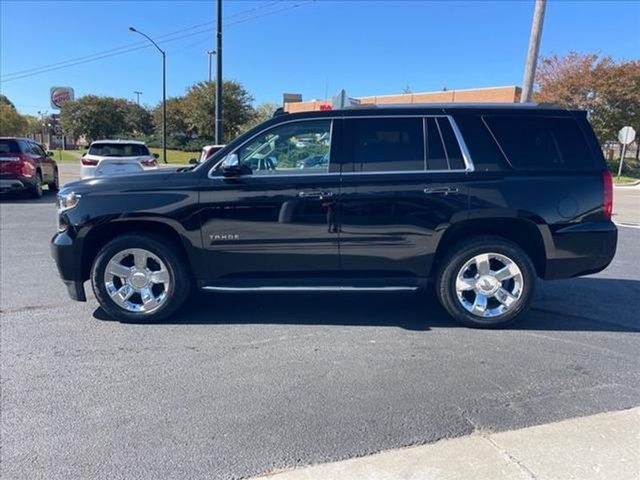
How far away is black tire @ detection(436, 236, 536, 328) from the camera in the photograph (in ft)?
15.0

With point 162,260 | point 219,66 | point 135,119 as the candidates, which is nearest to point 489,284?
point 162,260

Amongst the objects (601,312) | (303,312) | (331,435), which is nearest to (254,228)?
(303,312)

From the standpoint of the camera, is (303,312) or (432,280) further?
(303,312)

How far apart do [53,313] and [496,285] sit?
4286mm

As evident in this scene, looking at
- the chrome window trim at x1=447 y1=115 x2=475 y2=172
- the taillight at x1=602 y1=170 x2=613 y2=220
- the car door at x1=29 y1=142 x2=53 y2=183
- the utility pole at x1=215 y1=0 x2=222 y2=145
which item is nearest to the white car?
the car door at x1=29 y1=142 x2=53 y2=183

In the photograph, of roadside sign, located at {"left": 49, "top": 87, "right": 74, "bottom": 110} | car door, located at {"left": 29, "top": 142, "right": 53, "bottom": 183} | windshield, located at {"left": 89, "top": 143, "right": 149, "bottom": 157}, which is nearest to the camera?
windshield, located at {"left": 89, "top": 143, "right": 149, "bottom": 157}

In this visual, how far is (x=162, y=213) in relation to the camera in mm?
4551

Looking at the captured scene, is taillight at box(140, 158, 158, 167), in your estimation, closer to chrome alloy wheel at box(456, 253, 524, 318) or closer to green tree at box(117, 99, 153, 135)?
chrome alloy wheel at box(456, 253, 524, 318)

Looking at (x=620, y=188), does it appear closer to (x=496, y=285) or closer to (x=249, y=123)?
(x=496, y=285)

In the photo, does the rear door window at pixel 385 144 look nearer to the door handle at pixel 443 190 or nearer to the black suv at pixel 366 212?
the black suv at pixel 366 212

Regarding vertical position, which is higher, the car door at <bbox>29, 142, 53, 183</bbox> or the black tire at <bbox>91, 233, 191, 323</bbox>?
the car door at <bbox>29, 142, 53, 183</bbox>

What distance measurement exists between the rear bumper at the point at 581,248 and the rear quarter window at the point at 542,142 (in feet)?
1.82

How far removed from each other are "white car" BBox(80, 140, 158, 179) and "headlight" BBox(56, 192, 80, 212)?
8.91 meters

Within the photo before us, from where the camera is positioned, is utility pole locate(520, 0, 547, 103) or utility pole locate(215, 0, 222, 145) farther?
utility pole locate(215, 0, 222, 145)
